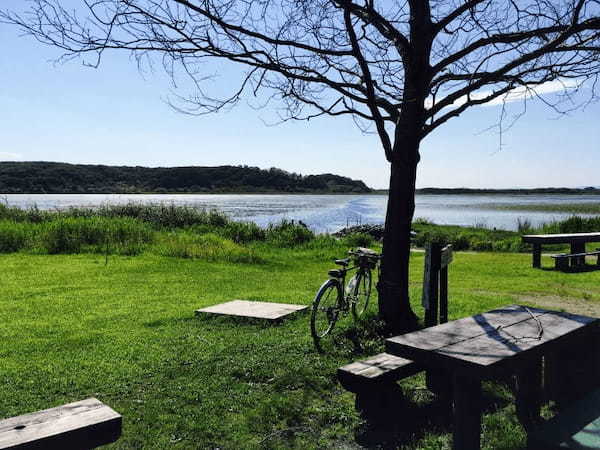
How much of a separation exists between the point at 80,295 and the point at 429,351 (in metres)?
7.89

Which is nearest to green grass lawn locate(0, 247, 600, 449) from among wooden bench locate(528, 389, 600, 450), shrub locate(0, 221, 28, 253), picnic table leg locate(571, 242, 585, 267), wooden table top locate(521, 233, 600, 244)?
wooden bench locate(528, 389, 600, 450)

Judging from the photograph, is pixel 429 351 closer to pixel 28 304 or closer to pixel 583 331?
pixel 583 331

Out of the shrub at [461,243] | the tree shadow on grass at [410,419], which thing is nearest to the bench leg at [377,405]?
the tree shadow on grass at [410,419]

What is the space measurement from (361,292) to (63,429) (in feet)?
17.4

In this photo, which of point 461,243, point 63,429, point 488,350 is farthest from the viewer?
point 461,243

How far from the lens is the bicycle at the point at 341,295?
5953mm

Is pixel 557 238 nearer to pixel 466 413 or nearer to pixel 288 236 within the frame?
pixel 288 236

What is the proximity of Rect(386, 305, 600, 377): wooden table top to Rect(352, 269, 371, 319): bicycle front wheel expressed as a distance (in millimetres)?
2897

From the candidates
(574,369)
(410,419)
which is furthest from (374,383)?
(574,369)

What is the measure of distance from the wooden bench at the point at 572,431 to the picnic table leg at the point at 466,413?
38 cm

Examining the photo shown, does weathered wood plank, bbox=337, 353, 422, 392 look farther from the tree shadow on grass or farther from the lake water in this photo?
the lake water

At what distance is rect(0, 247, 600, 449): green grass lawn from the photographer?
12.9 feet

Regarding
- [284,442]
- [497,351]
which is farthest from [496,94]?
[284,442]

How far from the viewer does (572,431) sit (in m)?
2.93
